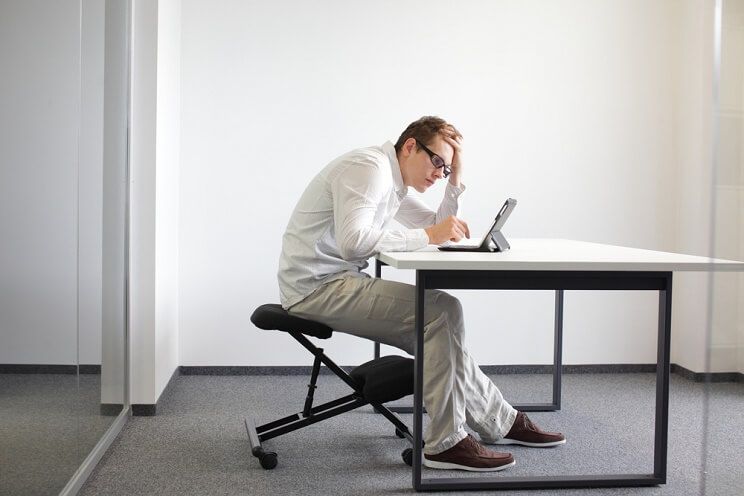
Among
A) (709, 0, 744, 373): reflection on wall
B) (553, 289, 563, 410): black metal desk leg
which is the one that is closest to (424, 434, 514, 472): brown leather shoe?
(553, 289, 563, 410): black metal desk leg

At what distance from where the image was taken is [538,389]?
4391 millimetres

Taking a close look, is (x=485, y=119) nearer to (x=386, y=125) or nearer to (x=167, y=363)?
(x=386, y=125)

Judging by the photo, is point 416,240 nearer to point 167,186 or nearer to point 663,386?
point 663,386

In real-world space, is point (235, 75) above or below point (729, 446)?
above

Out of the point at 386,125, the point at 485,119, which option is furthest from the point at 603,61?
the point at 386,125

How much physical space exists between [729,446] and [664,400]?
1.08m

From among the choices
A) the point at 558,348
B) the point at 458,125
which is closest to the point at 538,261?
the point at 558,348

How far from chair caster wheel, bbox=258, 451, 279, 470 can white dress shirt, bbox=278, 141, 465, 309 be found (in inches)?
21.0

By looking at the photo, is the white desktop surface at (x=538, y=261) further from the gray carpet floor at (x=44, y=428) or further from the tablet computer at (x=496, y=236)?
the gray carpet floor at (x=44, y=428)

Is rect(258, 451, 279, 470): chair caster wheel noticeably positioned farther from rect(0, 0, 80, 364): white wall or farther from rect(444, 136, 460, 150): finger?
rect(444, 136, 460, 150): finger

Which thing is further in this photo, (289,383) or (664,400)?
(289,383)

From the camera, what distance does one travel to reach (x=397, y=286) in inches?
118

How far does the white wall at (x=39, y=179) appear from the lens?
6.14 feet

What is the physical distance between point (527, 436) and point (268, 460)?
0.99m
